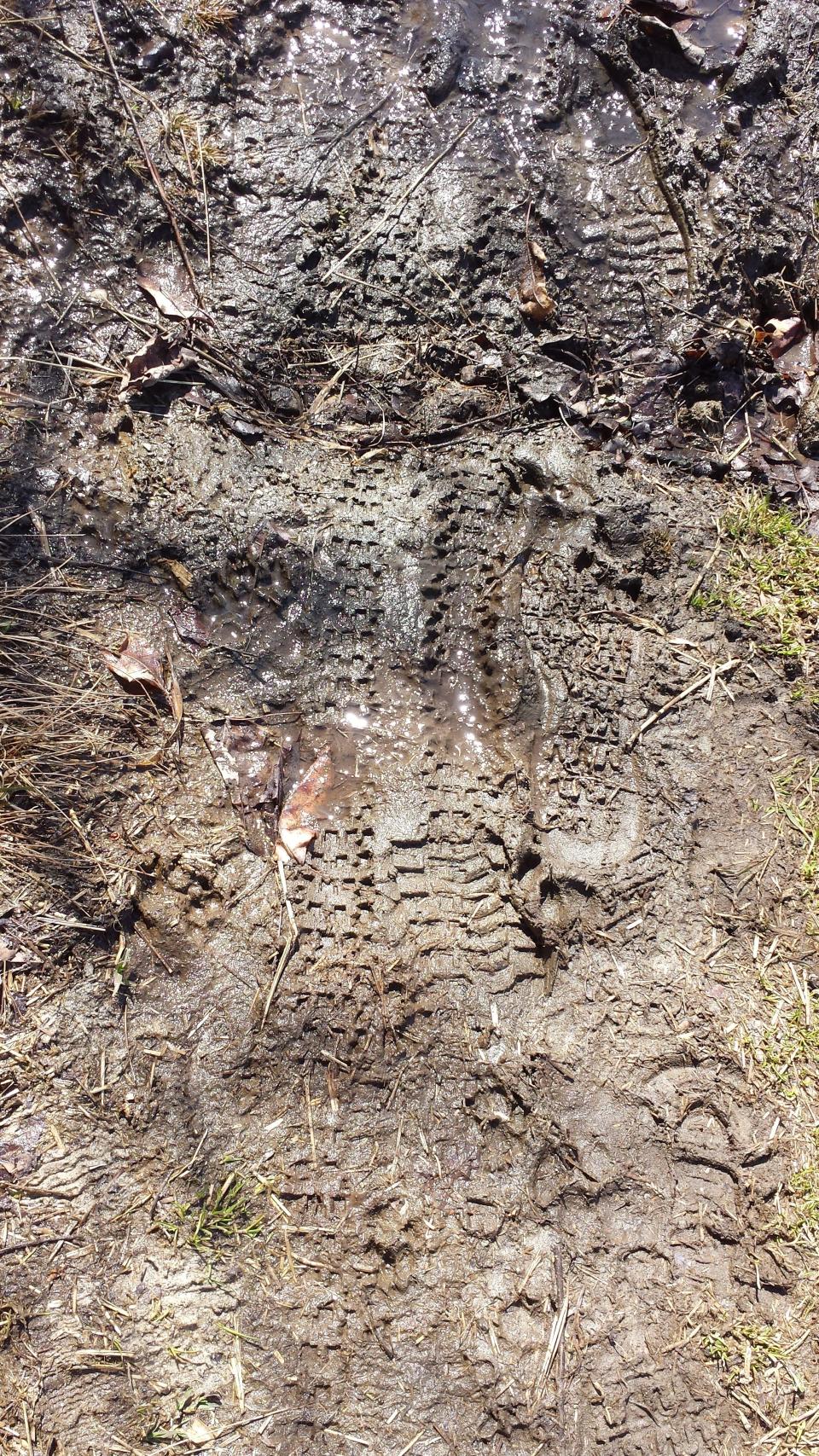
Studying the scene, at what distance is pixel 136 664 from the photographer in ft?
8.98

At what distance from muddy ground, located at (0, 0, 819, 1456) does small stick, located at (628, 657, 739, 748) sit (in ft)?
0.05

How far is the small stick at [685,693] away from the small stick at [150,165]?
85.9 inches

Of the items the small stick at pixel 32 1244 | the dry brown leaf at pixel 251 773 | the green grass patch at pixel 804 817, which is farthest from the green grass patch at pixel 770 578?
the small stick at pixel 32 1244

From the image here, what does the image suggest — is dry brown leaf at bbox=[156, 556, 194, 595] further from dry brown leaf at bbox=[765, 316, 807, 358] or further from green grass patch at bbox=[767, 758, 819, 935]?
dry brown leaf at bbox=[765, 316, 807, 358]

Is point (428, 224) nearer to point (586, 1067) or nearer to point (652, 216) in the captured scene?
point (652, 216)

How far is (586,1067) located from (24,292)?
10.5 feet

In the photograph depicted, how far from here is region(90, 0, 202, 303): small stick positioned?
117 inches

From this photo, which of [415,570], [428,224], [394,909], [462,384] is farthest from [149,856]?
[428,224]

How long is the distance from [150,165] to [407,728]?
222 centimetres

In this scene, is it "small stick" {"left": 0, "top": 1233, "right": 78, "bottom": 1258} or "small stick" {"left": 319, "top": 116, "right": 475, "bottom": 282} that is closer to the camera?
"small stick" {"left": 0, "top": 1233, "right": 78, "bottom": 1258}

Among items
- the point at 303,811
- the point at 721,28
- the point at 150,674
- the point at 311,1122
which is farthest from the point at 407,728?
the point at 721,28

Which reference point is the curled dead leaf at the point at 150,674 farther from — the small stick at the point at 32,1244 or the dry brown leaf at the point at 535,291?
the dry brown leaf at the point at 535,291

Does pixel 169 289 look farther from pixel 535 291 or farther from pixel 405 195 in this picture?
pixel 535 291

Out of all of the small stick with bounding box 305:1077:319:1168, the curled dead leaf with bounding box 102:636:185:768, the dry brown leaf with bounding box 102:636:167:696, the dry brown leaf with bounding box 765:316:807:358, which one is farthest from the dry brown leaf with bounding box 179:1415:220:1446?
the dry brown leaf with bounding box 765:316:807:358
